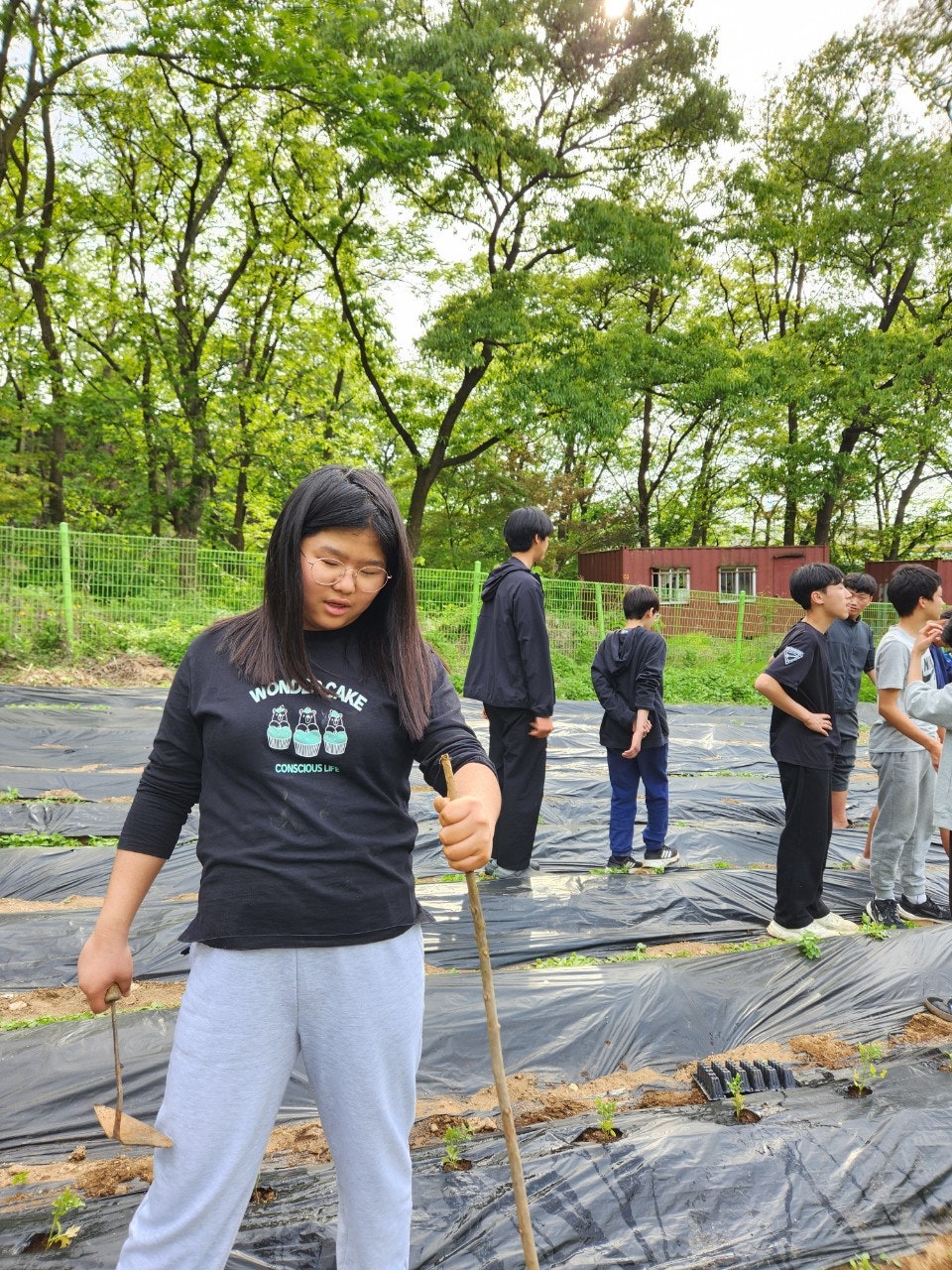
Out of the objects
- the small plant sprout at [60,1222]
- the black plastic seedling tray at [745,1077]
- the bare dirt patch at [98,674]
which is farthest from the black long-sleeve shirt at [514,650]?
the bare dirt patch at [98,674]

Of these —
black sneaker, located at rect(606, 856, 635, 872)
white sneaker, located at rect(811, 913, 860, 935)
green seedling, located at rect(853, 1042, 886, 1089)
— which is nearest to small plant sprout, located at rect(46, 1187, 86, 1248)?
green seedling, located at rect(853, 1042, 886, 1089)

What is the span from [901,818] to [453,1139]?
278 centimetres

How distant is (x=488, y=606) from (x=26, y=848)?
2946 mm

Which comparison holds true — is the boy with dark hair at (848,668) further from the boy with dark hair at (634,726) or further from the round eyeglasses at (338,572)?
the round eyeglasses at (338,572)

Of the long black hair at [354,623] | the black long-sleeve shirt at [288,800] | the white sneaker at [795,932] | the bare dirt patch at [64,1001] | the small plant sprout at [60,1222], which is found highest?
the long black hair at [354,623]

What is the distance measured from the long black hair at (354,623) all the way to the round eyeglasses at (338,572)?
0.11ft

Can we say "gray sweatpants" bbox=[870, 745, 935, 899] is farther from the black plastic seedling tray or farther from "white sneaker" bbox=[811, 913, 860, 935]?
the black plastic seedling tray

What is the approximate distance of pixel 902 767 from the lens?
13.0 feet

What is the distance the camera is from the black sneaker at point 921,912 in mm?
4004

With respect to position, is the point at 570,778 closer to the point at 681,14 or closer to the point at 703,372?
the point at 703,372

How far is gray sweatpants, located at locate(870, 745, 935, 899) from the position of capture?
3.94 metres

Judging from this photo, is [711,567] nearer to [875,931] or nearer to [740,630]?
[740,630]

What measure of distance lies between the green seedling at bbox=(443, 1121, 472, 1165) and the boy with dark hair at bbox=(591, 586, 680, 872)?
2493 millimetres

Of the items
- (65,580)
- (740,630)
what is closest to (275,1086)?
(65,580)
